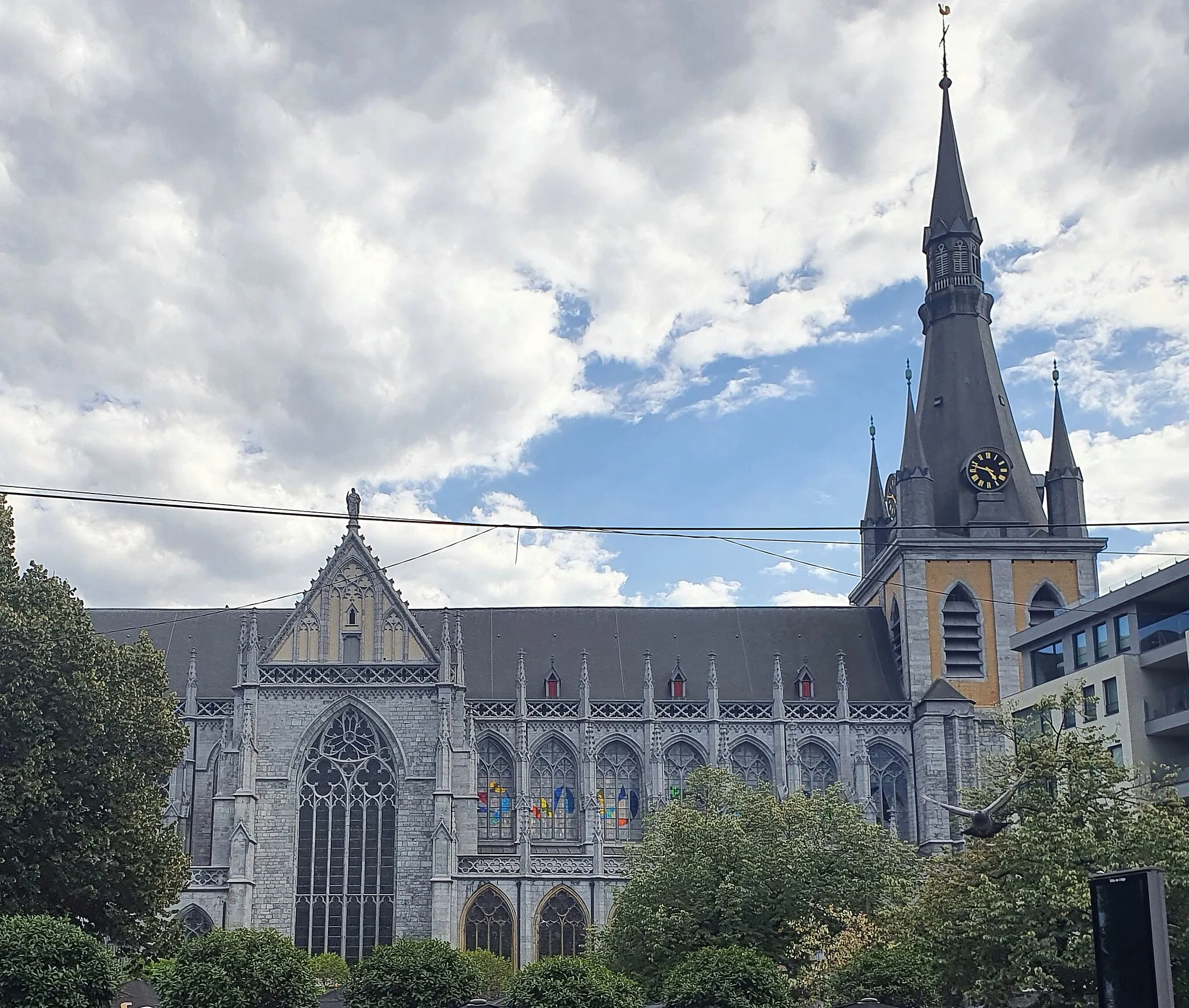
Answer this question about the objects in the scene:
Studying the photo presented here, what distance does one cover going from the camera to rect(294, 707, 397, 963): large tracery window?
5272 centimetres

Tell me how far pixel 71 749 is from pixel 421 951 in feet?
31.5

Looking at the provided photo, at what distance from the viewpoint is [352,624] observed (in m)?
56.3

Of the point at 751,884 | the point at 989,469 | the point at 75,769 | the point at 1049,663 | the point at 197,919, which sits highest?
the point at 989,469

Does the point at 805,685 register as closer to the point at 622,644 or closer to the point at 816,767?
the point at 816,767

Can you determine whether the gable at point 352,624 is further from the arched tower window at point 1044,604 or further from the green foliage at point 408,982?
the green foliage at point 408,982

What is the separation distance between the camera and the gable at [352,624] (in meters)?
55.8

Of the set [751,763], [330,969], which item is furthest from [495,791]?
[330,969]

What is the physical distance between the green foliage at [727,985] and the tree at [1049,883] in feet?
10.5

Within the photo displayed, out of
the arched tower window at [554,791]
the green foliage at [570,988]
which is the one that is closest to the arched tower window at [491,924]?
the arched tower window at [554,791]

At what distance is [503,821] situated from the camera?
58.6m

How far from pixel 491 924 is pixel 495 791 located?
6517mm

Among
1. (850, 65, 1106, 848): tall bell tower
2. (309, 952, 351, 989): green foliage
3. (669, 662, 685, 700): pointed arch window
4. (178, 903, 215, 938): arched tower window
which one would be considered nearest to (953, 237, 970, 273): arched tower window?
(850, 65, 1106, 848): tall bell tower

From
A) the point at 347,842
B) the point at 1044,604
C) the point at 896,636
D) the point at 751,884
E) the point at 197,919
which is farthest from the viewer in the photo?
the point at 896,636

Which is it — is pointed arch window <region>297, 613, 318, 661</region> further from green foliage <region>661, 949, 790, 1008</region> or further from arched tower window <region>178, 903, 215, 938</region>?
green foliage <region>661, 949, 790, 1008</region>
